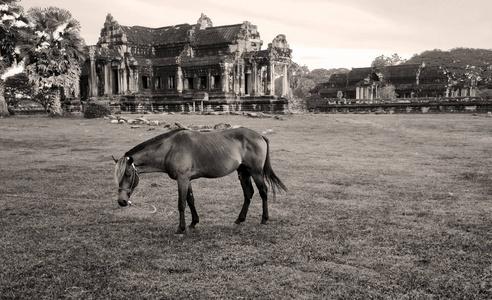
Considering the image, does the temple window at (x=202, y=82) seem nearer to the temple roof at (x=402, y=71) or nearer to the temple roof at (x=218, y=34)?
the temple roof at (x=218, y=34)

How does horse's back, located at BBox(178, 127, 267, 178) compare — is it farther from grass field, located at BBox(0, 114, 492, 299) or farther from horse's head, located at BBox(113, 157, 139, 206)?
grass field, located at BBox(0, 114, 492, 299)

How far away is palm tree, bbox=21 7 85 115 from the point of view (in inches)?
1355

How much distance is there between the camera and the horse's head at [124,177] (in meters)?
5.96

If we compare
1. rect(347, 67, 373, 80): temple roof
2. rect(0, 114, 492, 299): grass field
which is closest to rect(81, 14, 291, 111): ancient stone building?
rect(0, 114, 492, 299): grass field

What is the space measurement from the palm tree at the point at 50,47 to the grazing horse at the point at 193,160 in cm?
3195

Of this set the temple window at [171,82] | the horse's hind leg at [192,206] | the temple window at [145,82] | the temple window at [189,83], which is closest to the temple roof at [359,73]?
the temple window at [189,83]

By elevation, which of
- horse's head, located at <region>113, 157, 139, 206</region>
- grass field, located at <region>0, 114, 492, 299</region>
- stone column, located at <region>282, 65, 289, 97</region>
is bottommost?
grass field, located at <region>0, 114, 492, 299</region>

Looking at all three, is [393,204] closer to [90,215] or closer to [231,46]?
[90,215]

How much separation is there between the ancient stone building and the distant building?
2397 centimetres

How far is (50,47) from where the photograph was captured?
35.0 meters

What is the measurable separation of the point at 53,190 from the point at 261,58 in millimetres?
35238

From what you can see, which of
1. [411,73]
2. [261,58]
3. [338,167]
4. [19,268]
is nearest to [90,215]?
[19,268]

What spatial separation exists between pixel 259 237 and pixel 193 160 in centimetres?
147

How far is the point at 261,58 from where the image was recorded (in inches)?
1688
